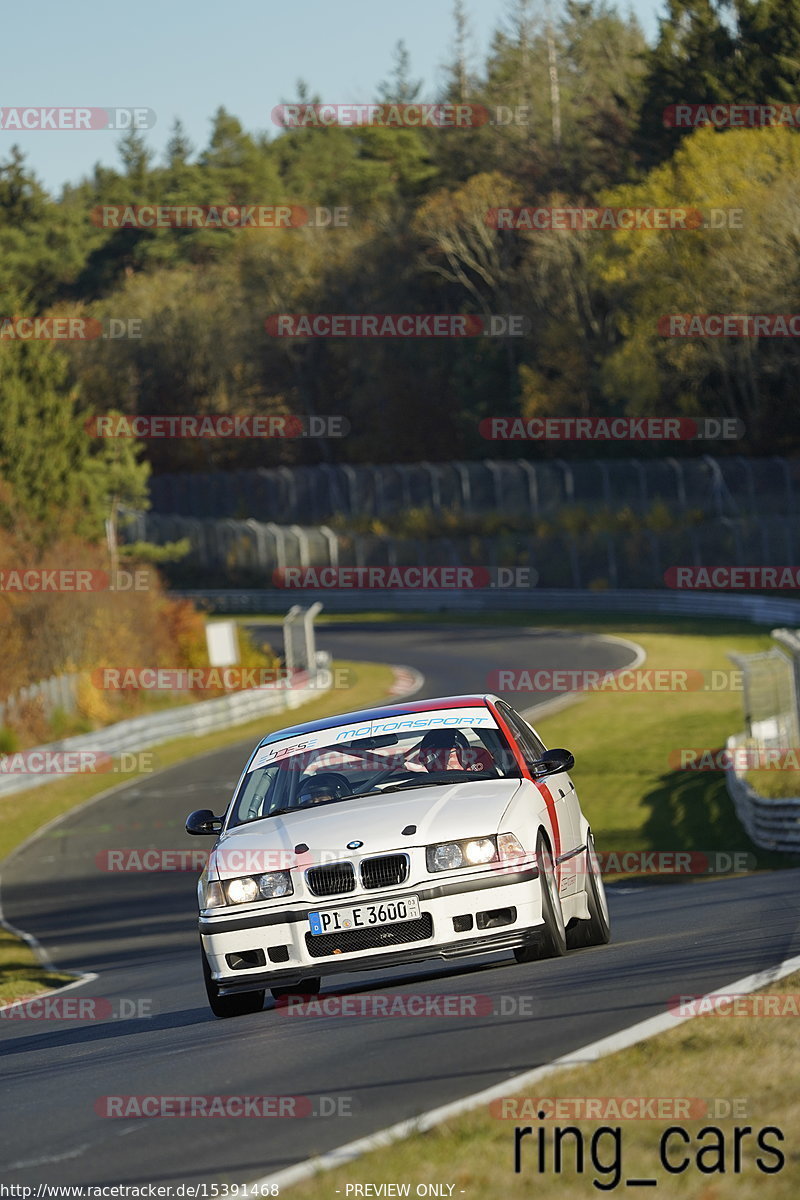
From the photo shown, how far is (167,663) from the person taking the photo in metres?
42.9

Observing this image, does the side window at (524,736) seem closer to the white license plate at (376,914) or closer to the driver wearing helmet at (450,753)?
the driver wearing helmet at (450,753)

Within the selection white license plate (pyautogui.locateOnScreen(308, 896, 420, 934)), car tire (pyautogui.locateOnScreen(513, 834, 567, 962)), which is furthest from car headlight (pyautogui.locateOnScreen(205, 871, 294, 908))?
car tire (pyautogui.locateOnScreen(513, 834, 567, 962))

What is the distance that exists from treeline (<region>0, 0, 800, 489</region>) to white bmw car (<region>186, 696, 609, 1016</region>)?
1572 inches

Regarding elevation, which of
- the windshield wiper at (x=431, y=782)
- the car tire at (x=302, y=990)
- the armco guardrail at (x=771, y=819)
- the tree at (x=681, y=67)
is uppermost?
the tree at (x=681, y=67)

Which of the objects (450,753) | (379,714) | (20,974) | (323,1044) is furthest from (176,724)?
(323,1044)

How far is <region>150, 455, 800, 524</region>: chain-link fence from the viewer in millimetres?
56500

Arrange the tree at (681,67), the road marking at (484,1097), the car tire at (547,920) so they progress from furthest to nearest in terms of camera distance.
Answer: the tree at (681,67)
the car tire at (547,920)
the road marking at (484,1097)

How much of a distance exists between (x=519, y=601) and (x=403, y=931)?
50.9 m

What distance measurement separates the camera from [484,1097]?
19.7 feet

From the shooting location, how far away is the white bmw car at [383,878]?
→ 8.59m

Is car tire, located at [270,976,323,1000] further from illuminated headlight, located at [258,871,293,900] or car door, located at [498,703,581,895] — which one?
car door, located at [498,703,581,895]

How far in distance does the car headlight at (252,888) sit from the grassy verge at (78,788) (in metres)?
6.59

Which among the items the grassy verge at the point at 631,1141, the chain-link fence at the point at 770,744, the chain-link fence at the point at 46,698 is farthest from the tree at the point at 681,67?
the grassy verge at the point at 631,1141

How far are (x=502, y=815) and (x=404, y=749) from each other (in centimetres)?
124
